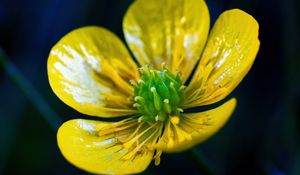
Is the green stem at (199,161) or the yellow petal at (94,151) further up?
the yellow petal at (94,151)

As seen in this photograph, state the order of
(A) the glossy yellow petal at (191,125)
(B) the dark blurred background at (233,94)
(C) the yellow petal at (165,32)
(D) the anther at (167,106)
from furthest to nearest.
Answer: (B) the dark blurred background at (233,94) < (C) the yellow petal at (165,32) < (D) the anther at (167,106) < (A) the glossy yellow petal at (191,125)

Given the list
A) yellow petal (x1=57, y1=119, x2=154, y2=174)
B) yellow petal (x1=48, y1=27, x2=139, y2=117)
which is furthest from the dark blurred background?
yellow petal (x1=57, y1=119, x2=154, y2=174)

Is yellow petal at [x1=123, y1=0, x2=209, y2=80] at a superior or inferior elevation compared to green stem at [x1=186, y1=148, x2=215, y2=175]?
superior

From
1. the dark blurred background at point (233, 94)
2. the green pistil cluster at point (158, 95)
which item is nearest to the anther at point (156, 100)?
the green pistil cluster at point (158, 95)

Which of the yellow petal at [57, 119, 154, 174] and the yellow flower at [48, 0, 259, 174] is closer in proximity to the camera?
the yellow petal at [57, 119, 154, 174]

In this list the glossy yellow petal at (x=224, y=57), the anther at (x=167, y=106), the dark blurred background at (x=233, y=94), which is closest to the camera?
the glossy yellow petal at (x=224, y=57)

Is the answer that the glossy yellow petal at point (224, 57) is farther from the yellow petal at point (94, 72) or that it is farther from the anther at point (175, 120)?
the yellow petal at point (94, 72)

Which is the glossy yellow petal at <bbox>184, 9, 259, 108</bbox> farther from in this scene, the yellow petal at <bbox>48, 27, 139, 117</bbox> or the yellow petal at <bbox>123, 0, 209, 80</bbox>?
the yellow petal at <bbox>48, 27, 139, 117</bbox>

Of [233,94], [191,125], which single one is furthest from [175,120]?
[233,94]
